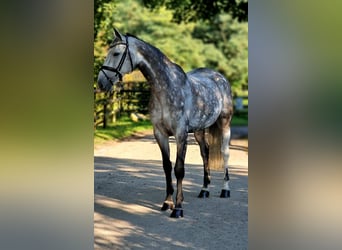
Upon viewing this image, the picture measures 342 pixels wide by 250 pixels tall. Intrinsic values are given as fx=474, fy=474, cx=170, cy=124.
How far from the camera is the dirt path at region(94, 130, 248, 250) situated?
4102 millimetres

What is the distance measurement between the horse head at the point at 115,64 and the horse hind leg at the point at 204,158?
156 centimetres

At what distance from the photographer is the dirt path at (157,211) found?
4.10 meters

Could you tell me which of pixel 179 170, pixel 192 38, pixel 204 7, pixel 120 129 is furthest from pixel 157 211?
pixel 192 38

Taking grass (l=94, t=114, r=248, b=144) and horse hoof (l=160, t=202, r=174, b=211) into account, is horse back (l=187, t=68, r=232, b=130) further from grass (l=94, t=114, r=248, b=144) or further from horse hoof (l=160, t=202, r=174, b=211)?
grass (l=94, t=114, r=248, b=144)

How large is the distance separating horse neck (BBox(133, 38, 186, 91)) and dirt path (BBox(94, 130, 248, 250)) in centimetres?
139

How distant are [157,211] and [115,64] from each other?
1.67 meters

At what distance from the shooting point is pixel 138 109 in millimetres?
14289

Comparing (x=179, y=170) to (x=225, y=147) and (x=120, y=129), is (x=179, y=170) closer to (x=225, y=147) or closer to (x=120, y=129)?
(x=225, y=147)

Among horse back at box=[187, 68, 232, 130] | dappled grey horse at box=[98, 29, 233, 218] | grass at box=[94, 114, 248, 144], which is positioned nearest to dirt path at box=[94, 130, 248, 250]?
dappled grey horse at box=[98, 29, 233, 218]

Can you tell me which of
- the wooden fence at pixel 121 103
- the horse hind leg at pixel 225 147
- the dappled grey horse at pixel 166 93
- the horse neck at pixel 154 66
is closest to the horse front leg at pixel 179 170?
the dappled grey horse at pixel 166 93

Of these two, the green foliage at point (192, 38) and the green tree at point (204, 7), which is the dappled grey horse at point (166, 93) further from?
the green foliage at point (192, 38)
